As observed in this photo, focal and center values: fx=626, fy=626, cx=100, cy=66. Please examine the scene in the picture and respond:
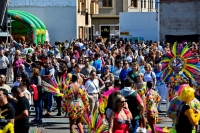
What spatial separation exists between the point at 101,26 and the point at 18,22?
2757cm

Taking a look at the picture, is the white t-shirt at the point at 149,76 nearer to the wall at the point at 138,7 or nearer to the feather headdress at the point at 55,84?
the feather headdress at the point at 55,84

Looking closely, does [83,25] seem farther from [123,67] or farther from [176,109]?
[176,109]

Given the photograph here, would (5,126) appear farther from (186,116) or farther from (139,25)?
(139,25)

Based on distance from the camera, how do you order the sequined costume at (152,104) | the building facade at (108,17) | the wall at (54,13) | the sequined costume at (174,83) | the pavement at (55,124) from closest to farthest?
the sequined costume at (152,104), the pavement at (55,124), the sequined costume at (174,83), the wall at (54,13), the building facade at (108,17)

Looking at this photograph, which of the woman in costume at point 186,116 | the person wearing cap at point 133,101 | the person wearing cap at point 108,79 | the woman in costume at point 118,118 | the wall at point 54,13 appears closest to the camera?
the woman in costume at point 186,116

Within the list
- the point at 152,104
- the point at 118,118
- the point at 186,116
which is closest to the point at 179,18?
the point at 152,104

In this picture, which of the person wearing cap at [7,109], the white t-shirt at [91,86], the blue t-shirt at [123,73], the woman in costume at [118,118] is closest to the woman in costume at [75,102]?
the white t-shirt at [91,86]

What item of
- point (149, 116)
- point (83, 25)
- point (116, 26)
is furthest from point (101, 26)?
point (149, 116)

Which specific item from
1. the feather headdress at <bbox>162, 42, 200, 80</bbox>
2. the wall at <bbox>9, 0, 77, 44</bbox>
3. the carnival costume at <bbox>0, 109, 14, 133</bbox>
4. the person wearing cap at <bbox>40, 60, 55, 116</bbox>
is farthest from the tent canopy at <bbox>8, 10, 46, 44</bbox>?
the carnival costume at <bbox>0, 109, 14, 133</bbox>

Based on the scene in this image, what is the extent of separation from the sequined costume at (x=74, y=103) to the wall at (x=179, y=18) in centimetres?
2914

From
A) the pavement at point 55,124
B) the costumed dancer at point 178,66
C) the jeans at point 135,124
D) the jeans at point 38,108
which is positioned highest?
the costumed dancer at point 178,66

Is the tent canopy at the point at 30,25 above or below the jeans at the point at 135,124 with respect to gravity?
above

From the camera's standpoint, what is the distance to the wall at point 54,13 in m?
44.8

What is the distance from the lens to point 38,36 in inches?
1537
